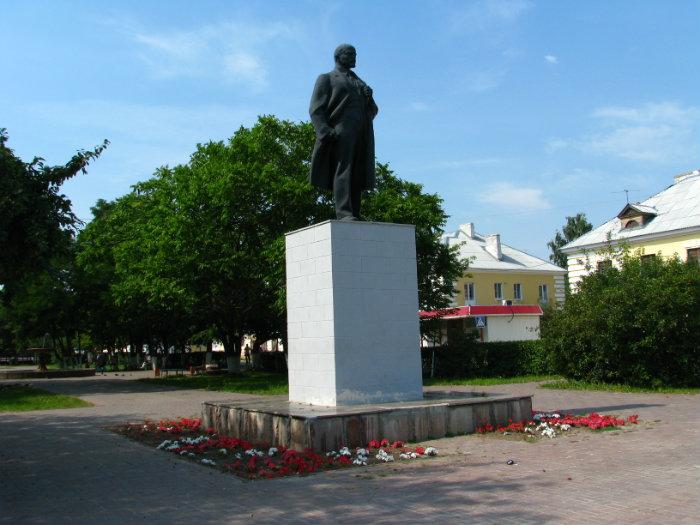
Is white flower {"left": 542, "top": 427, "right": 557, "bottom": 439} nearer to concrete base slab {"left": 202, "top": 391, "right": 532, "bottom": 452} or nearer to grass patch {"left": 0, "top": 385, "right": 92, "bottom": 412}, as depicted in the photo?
concrete base slab {"left": 202, "top": 391, "right": 532, "bottom": 452}

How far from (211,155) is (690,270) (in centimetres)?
1668

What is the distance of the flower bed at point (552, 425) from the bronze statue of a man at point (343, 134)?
3918 mm

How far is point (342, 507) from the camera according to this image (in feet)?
20.6

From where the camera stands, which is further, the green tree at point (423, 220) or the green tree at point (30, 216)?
the green tree at point (423, 220)

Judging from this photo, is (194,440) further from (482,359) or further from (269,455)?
(482,359)

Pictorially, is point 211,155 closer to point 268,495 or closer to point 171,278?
point 171,278

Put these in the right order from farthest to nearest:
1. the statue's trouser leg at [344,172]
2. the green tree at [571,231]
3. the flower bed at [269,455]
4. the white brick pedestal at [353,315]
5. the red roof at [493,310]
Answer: the green tree at [571,231] → the red roof at [493,310] → the statue's trouser leg at [344,172] → the white brick pedestal at [353,315] → the flower bed at [269,455]

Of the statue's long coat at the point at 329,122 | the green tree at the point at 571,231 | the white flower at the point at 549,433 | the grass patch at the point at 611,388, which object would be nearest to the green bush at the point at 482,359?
the grass patch at the point at 611,388

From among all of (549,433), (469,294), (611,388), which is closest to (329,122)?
(549,433)

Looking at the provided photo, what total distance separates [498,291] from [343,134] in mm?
39817

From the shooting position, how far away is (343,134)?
1128 centimetres

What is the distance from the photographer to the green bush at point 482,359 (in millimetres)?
26234

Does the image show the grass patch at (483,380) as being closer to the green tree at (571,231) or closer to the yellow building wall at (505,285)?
the yellow building wall at (505,285)

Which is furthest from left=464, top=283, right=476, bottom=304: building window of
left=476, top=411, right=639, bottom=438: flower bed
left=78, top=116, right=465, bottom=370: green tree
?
left=476, top=411, right=639, bottom=438: flower bed
